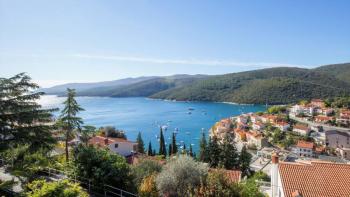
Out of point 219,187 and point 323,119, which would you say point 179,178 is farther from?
point 323,119

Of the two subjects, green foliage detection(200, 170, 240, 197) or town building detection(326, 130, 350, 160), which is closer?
green foliage detection(200, 170, 240, 197)

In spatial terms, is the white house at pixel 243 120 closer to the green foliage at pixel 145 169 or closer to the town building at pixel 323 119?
the town building at pixel 323 119

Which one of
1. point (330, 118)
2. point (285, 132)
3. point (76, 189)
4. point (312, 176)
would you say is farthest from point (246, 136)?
point (76, 189)

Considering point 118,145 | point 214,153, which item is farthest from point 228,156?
point 118,145

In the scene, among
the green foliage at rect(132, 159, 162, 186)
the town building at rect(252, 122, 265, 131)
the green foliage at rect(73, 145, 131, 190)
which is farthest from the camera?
the town building at rect(252, 122, 265, 131)

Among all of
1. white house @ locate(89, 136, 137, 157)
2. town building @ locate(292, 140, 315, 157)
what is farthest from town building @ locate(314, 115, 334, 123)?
white house @ locate(89, 136, 137, 157)

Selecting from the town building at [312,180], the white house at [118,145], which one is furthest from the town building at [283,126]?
the town building at [312,180]

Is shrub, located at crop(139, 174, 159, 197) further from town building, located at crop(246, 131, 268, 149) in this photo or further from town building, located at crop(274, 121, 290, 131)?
town building, located at crop(274, 121, 290, 131)
